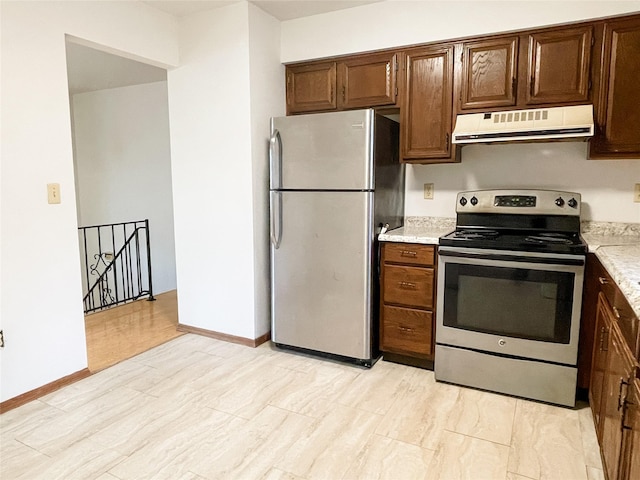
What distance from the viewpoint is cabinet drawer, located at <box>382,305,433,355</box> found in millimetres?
2715

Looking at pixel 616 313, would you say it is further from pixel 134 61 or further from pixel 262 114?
pixel 134 61

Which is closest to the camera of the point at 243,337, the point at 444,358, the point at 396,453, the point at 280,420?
the point at 396,453

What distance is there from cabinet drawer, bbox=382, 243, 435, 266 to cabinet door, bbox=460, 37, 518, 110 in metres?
0.95

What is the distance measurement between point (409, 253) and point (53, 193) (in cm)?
212

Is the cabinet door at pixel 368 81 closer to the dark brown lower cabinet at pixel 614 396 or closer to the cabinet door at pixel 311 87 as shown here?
the cabinet door at pixel 311 87

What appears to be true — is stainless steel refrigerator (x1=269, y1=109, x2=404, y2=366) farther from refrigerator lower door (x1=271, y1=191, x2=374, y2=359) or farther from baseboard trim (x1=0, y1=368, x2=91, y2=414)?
baseboard trim (x1=0, y1=368, x2=91, y2=414)

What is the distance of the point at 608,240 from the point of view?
8.16 feet

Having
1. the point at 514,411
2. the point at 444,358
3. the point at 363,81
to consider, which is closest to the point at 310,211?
the point at 363,81

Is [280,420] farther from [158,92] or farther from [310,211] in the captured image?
[158,92]

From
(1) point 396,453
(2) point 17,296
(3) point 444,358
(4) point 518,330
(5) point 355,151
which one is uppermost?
(5) point 355,151

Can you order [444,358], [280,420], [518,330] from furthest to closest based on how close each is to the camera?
[444,358], [518,330], [280,420]

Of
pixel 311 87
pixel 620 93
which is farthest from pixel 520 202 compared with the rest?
pixel 311 87

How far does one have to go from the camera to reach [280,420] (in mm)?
2213

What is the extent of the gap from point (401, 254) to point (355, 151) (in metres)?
0.72
